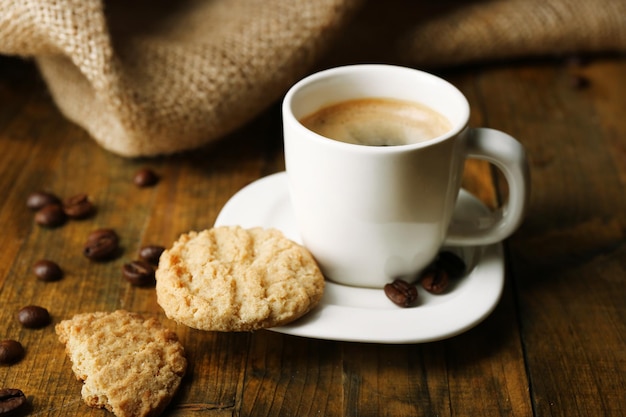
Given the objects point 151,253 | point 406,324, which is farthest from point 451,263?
point 151,253

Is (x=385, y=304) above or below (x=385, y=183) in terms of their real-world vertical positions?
below

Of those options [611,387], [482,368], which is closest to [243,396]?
[482,368]

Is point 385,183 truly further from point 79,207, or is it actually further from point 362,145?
point 79,207

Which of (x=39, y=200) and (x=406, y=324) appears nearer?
(x=406, y=324)

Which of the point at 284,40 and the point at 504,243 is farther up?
the point at 284,40

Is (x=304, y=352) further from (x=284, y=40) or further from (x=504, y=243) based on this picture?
(x=284, y=40)

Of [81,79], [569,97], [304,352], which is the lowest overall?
[569,97]
